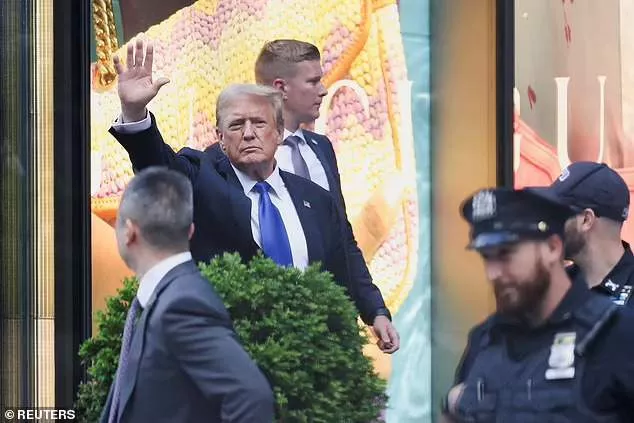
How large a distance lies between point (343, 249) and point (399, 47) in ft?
2.98

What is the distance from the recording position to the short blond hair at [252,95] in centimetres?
523

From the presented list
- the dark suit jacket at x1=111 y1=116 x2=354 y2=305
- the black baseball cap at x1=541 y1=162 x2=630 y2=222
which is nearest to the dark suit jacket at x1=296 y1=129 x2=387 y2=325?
the dark suit jacket at x1=111 y1=116 x2=354 y2=305

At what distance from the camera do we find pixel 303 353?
508 cm

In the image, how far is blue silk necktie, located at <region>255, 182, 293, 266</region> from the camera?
5188 millimetres

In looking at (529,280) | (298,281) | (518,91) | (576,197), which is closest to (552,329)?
(529,280)

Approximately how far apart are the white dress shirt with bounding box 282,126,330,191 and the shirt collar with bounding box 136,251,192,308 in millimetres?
607

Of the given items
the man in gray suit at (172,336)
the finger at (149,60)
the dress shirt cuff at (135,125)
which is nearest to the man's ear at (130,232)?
the man in gray suit at (172,336)

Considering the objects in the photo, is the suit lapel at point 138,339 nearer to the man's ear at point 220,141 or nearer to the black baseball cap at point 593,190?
the man's ear at point 220,141

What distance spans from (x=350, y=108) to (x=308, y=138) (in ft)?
0.78

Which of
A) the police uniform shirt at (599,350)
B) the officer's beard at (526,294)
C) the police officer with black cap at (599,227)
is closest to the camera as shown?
the police uniform shirt at (599,350)

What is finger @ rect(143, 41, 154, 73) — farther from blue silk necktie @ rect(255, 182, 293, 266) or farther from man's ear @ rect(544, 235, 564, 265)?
man's ear @ rect(544, 235, 564, 265)

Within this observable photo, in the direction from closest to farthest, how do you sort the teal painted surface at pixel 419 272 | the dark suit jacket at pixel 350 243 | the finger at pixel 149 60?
the finger at pixel 149 60 → the dark suit jacket at pixel 350 243 → the teal painted surface at pixel 419 272

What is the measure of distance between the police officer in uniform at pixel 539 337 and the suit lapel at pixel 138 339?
1.12m

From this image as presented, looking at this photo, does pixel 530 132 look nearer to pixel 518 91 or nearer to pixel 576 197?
pixel 518 91
